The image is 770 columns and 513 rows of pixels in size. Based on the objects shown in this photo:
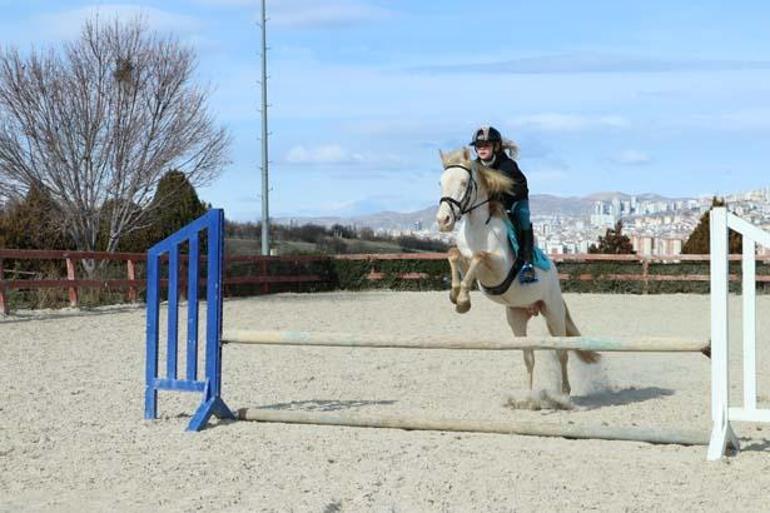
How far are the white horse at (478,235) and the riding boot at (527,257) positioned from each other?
0.21 ft

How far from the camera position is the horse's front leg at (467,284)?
6934 millimetres

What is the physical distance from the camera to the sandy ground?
186 inches

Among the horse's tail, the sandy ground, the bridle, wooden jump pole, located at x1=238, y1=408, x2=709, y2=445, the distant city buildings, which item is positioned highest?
the distant city buildings

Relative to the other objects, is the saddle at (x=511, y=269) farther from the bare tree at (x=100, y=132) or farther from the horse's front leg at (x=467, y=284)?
the bare tree at (x=100, y=132)

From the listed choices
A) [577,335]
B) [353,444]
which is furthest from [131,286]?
[353,444]

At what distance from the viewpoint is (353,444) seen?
5.92 metres

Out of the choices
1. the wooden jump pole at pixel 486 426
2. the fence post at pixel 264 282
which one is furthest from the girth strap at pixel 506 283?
the fence post at pixel 264 282

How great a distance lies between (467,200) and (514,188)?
634 mm

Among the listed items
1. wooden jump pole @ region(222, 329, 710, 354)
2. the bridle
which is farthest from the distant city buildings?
wooden jump pole @ region(222, 329, 710, 354)

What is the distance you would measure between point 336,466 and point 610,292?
19.6 m

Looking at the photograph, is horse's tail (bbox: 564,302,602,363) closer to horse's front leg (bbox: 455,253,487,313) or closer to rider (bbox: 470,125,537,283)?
rider (bbox: 470,125,537,283)

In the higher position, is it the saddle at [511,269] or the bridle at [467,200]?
the bridle at [467,200]

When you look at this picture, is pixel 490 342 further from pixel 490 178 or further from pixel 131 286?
pixel 131 286

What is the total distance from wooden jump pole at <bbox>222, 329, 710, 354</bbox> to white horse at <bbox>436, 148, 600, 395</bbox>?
32.4 inches
